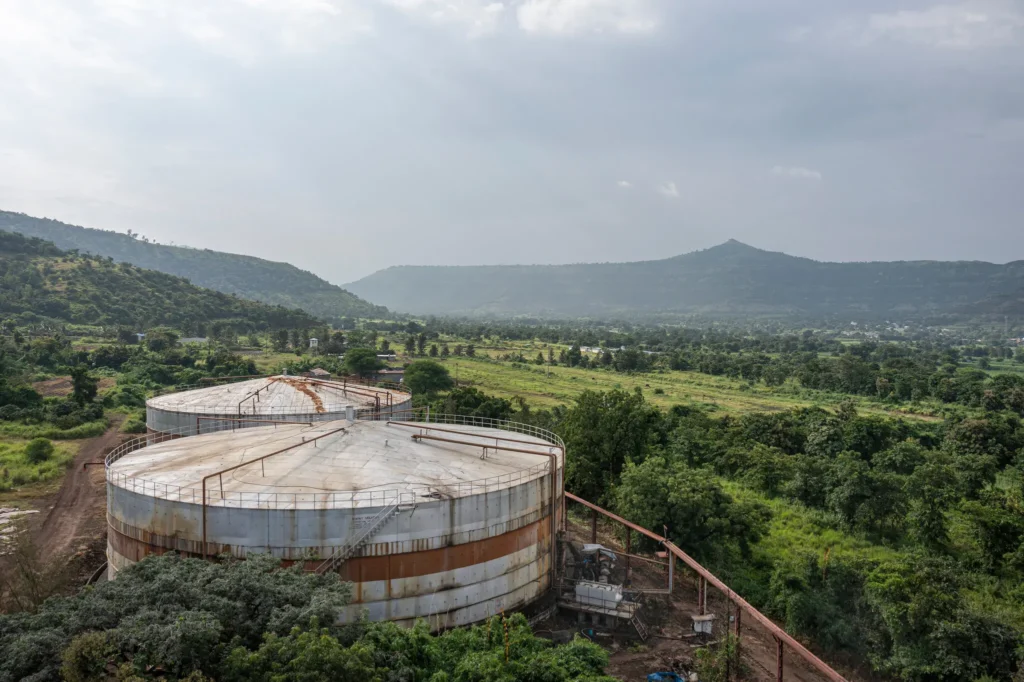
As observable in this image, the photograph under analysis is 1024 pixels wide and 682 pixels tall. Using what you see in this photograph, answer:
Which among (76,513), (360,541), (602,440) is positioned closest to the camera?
(360,541)

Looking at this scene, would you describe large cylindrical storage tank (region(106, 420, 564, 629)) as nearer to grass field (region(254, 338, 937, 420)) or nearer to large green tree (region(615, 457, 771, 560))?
large green tree (region(615, 457, 771, 560))

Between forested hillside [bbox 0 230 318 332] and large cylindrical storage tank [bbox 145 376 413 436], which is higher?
forested hillside [bbox 0 230 318 332]

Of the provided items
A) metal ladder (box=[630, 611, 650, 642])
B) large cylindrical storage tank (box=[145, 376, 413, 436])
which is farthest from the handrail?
metal ladder (box=[630, 611, 650, 642])

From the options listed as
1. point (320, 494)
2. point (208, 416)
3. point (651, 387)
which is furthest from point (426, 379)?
point (320, 494)

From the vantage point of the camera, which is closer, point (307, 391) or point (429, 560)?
point (429, 560)

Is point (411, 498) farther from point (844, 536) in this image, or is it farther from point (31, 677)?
point (844, 536)

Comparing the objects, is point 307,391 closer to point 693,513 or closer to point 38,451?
point 38,451

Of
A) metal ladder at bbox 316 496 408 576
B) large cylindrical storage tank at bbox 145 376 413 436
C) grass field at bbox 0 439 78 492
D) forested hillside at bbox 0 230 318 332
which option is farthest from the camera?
forested hillside at bbox 0 230 318 332
